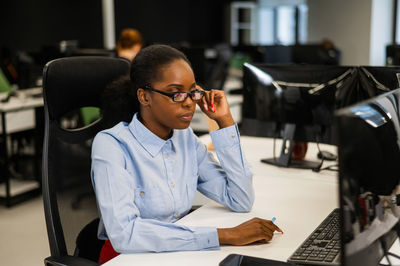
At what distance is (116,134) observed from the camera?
1.29 metres

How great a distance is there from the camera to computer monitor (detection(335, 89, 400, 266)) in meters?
0.75

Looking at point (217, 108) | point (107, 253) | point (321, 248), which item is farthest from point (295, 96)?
point (107, 253)

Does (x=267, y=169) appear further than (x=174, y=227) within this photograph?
Yes

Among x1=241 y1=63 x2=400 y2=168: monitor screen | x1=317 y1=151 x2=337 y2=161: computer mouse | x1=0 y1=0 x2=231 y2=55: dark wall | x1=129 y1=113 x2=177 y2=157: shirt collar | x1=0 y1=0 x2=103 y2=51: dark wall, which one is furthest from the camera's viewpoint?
x1=0 y1=0 x2=231 y2=55: dark wall

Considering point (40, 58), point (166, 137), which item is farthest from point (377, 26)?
point (166, 137)

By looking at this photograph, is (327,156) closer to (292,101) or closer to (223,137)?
(292,101)

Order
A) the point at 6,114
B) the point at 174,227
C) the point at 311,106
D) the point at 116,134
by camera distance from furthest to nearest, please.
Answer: the point at 6,114 → the point at 311,106 → the point at 116,134 → the point at 174,227

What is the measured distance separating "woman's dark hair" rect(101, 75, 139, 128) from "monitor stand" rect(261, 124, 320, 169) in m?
0.80

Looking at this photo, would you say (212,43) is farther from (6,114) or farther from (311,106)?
(311,106)

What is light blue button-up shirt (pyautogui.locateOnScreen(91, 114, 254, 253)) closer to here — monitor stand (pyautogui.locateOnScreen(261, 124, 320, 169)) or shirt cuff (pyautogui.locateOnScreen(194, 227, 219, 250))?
shirt cuff (pyautogui.locateOnScreen(194, 227, 219, 250))

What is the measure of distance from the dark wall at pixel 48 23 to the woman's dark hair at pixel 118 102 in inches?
220

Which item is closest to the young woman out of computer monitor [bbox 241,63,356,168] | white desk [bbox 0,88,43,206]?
computer monitor [bbox 241,63,356,168]

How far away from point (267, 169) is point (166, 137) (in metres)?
0.75

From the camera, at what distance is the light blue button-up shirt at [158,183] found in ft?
3.80
